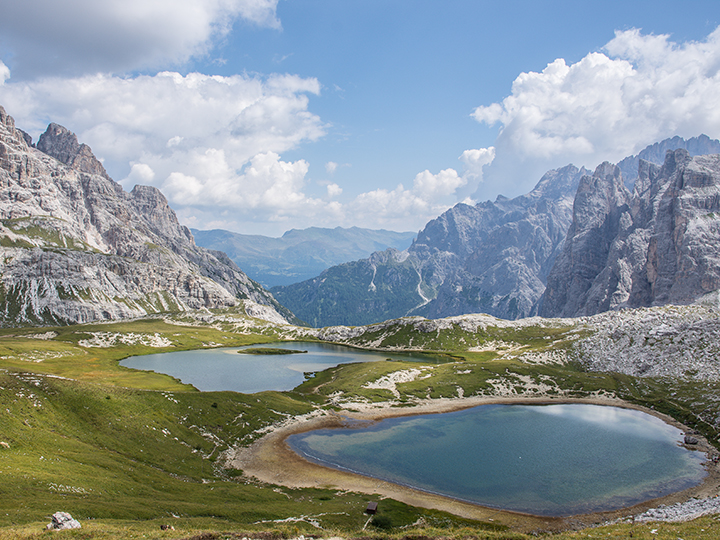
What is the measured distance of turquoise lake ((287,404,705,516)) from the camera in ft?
172

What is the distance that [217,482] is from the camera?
50938 millimetres

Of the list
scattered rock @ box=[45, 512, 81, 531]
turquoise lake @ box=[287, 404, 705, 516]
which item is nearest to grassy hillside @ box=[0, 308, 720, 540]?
scattered rock @ box=[45, 512, 81, 531]

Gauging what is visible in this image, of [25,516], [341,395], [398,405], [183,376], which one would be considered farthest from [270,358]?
[25,516]

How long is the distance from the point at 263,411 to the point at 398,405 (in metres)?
33.6

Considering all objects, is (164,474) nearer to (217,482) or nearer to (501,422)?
(217,482)

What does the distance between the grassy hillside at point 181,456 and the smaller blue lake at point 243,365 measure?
10754 millimetres

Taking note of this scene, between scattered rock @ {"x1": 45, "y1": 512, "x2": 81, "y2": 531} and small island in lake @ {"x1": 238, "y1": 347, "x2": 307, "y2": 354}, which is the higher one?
scattered rock @ {"x1": 45, "y1": 512, "x2": 81, "y2": 531}

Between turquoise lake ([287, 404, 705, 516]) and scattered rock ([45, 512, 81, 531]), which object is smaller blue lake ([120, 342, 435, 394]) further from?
scattered rock ([45, 512, 81, 531])

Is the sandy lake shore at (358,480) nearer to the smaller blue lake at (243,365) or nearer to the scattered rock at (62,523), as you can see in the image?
the scattered rock at (62,523)

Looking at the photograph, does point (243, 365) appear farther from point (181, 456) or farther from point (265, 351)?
point (181, 456)

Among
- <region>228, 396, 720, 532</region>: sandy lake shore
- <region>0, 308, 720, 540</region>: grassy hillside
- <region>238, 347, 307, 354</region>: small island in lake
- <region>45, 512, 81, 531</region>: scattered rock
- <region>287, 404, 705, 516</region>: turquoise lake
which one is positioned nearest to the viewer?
<region>45, 512, 81, 531</region>: scattered rock

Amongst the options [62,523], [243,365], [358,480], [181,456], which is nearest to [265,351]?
[243,365]

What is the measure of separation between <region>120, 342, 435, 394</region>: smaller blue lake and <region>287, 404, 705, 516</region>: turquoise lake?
150ft

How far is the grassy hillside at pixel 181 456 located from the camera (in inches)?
1308
